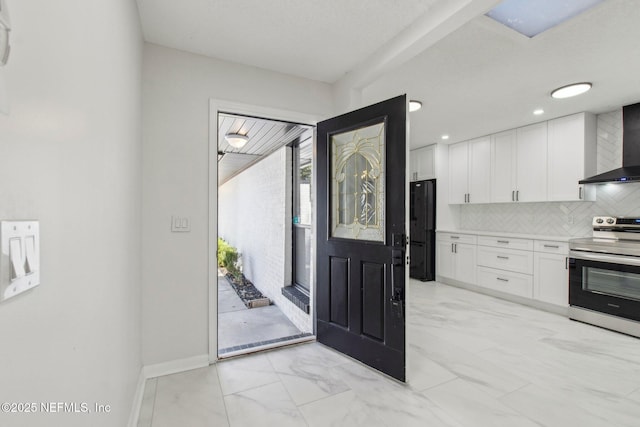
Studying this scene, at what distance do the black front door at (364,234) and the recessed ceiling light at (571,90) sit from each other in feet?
6.92

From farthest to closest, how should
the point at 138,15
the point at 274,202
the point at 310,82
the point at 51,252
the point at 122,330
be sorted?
the point at 274,202, the point at 310,82, the point at 138,15, the point at 122,330, the point at 51,252

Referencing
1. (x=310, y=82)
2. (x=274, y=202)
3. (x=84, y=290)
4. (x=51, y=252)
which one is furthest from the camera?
(x=274, y=202)

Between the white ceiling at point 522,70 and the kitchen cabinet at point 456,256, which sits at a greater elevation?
the white ceiling at point 522,70

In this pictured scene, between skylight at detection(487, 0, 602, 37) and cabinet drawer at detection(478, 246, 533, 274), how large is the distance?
9.84 ft

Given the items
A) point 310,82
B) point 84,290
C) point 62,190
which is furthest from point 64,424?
point 310,82

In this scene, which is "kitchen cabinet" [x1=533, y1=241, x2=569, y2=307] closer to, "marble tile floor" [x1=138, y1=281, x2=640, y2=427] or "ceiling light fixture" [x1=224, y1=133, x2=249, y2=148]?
"marble tile floor" [x1=138, y1=281, x2=640, y2=427]

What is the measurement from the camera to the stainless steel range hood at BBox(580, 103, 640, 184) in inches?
129

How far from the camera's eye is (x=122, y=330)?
1.45 m

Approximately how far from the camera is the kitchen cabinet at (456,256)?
15.6 feet

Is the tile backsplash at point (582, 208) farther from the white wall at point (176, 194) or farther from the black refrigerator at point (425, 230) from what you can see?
the white wall at point (176, 194)

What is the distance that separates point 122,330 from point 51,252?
3.26ft

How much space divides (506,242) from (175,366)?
4.41 meters

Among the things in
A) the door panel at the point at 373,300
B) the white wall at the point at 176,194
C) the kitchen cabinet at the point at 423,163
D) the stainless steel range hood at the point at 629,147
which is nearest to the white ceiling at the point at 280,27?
the white wall at the point at 176,194

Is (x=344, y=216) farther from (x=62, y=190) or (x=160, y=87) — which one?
(x=62, y=190)
